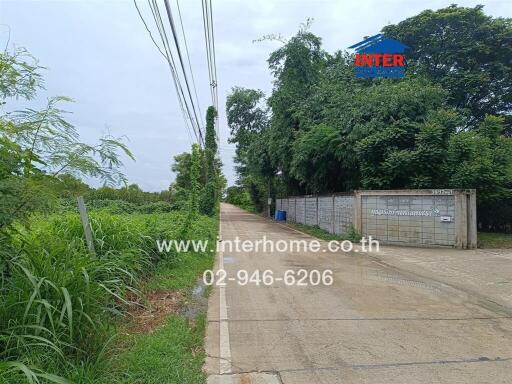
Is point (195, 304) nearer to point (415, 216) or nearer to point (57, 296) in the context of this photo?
point (57, 296)

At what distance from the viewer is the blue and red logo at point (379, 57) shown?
22281mm

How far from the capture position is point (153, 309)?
609 centimetres

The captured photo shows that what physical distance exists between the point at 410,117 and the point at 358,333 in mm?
12655

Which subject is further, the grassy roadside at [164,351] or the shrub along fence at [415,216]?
the shrub along fence at [415,216]

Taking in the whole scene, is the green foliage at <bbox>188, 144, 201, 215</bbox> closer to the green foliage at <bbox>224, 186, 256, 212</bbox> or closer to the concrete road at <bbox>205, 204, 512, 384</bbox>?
the concrete road at <bbox>205, 204, 512, 384</bbox>

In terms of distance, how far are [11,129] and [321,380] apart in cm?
378

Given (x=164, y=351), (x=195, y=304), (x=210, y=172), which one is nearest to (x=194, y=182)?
(x=195, y=304)

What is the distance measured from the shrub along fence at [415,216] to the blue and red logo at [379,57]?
28.5 ft

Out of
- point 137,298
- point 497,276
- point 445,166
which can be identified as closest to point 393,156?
point 445,166

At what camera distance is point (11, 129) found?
3.75 metres

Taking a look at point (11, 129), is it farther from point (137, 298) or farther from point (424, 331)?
point (424, 331)

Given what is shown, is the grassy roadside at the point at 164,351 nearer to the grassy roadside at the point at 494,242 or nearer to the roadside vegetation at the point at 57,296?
the roadside vegetation at the point at 57,296

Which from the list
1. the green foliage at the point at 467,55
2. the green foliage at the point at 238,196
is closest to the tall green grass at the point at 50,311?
the green foliage at the point at 467,55

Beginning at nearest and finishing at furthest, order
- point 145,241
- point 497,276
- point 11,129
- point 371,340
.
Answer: point 11,129
point 371,340
point 145,241
point 497,276
